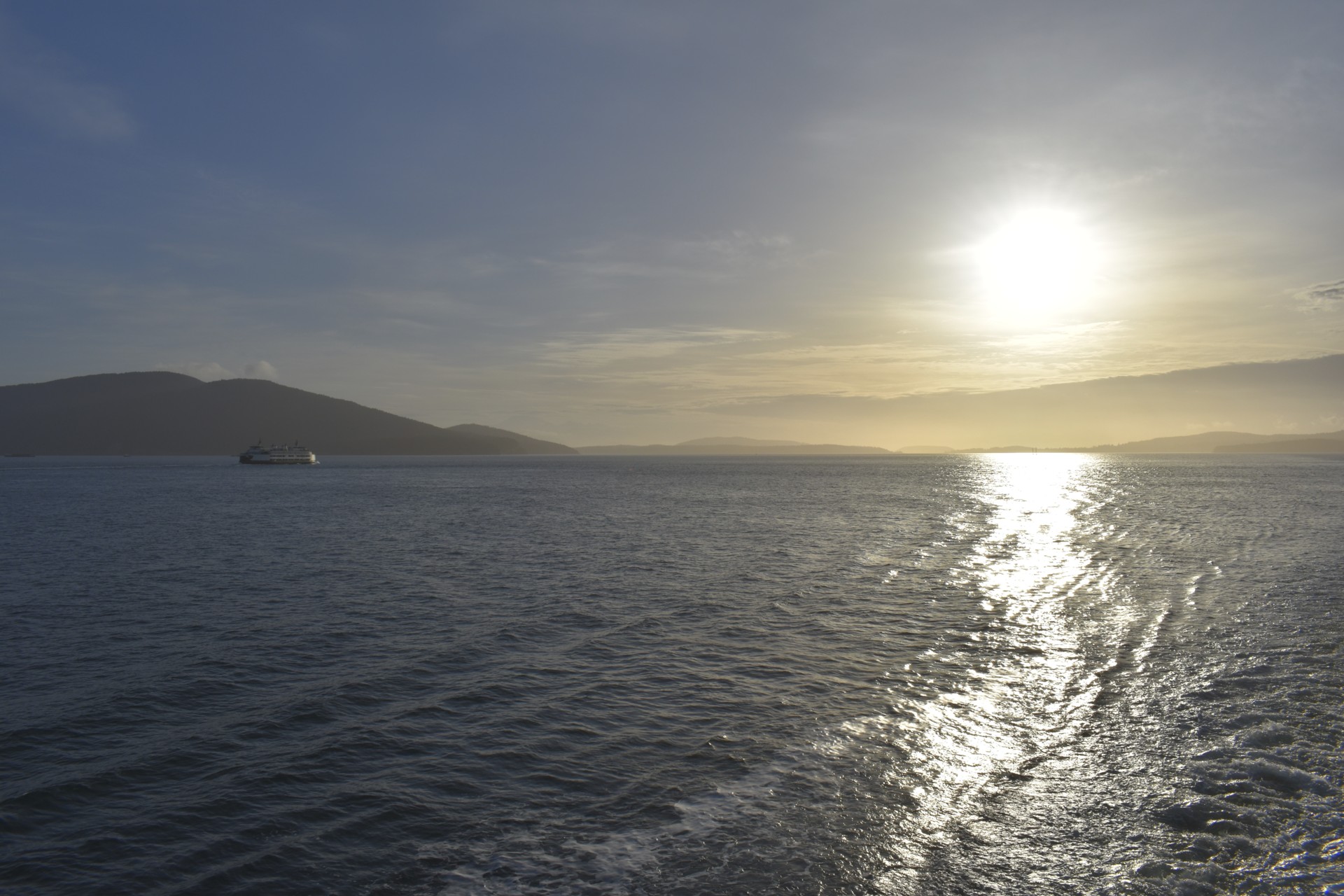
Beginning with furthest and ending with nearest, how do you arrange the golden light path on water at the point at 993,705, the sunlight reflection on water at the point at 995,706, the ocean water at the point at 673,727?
1. the sunlight reflection on water at the point at 995,706
2. the golden light path on water at the point at 993,705
3. the ocean water at the point at 673,727

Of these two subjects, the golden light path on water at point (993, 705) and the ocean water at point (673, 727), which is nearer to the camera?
the ocean water at point (673, 727)

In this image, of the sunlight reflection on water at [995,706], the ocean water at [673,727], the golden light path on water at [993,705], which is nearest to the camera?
the ocean water at [673,727]

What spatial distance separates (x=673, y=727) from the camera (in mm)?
20328

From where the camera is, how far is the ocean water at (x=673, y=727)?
13.8 meters

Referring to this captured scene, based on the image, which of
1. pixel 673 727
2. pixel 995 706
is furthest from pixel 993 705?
pixel 673 727

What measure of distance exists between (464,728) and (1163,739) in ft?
58.0

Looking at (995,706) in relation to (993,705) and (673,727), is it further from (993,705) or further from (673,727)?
(673,727)

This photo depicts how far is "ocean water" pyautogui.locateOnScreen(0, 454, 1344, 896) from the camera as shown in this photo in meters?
13.8

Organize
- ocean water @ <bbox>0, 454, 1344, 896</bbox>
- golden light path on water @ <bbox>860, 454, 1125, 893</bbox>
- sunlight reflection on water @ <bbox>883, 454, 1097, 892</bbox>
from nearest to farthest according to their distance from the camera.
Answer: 1. ocean water @ <bbox>0, 454, 1344, 896</bbox>
2. golden light path on water @ <bbox>860, 454, 1125, 893</bbox>
3. sunlight reflection on water @ <bbox>883, 454, 1097, 892</bbox>

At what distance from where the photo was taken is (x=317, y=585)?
42000 millimetres

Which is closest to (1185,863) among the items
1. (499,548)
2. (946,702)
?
(946,702)

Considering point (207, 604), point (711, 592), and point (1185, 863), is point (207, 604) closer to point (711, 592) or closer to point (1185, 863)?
point (711, 592)

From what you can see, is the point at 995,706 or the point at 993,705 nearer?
the point at 995,706

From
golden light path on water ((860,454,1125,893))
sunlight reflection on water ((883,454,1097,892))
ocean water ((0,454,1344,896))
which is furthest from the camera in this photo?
sunlight reflection on water ((883,454,1097,892))
